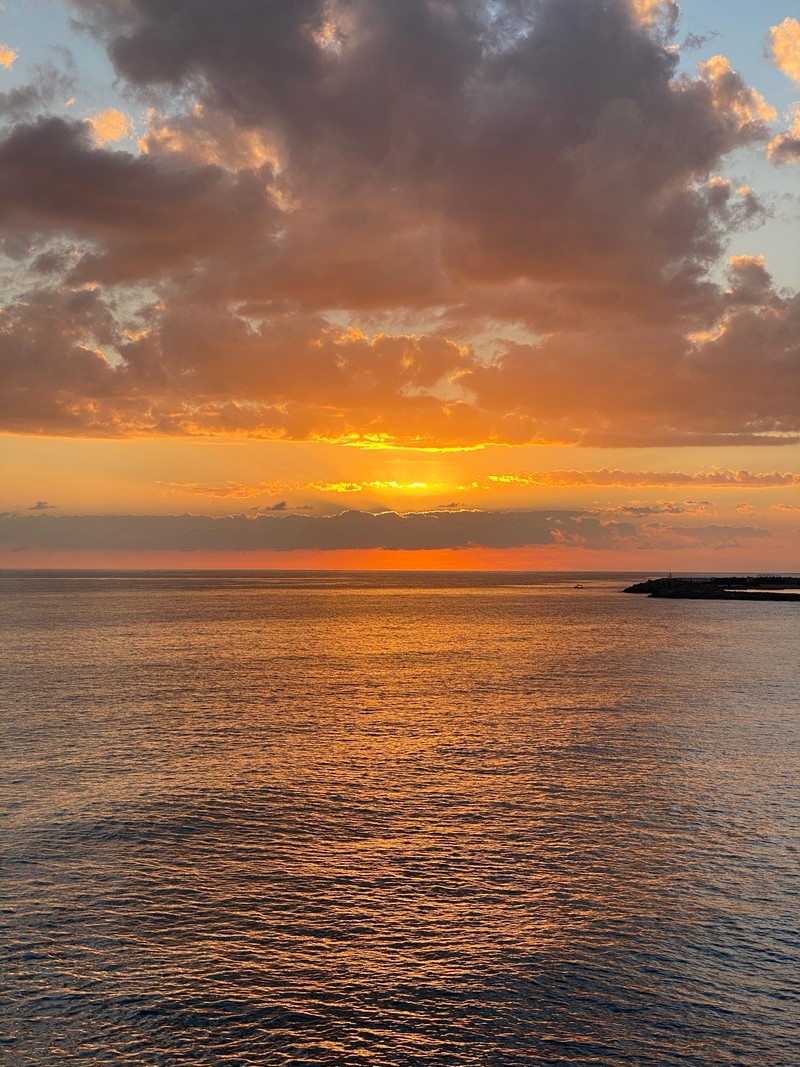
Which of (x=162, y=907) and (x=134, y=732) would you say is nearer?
(x=162, y=907)

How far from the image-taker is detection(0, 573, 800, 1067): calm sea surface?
18.8 meters

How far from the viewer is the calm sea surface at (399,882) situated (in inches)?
738

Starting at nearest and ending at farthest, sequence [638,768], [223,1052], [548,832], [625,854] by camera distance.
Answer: [223,1052] < [625,854] < [548,832] < [638,768]

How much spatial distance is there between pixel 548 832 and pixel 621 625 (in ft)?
385

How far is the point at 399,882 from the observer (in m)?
26.4

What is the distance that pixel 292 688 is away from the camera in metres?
71.1

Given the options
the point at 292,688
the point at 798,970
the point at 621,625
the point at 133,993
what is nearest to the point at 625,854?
the point at 798,970

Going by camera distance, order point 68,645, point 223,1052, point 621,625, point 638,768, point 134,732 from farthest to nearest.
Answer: point 621,625 < point 68,645 < point 134,732 < point 638,768 < point 223,1052

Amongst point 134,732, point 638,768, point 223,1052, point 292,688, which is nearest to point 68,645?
point 292,688

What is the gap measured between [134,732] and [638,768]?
1044 inches

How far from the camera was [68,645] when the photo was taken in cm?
10575

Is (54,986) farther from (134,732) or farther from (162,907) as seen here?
(134,732)

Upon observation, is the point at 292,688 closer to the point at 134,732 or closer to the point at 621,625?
the point at 134,732

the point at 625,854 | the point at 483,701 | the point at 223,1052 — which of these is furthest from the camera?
the point at 483,701
